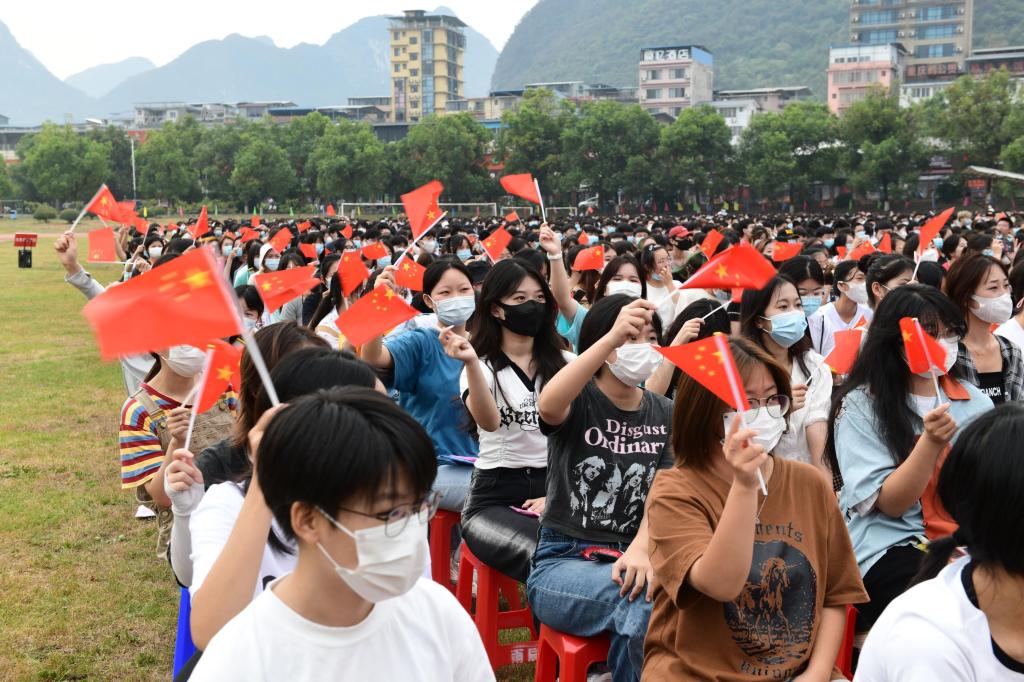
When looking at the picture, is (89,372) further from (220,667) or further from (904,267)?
(220,667)

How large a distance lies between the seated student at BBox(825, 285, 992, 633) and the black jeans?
1.10 metres

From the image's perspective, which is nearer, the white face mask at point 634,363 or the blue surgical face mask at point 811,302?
the white face mask at point 634,363

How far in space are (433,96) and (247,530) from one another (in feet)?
418

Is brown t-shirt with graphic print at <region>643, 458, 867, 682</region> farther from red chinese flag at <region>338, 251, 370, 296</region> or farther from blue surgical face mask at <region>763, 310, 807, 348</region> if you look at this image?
red chinese flag at <region>338, 251, 370, 296</region>

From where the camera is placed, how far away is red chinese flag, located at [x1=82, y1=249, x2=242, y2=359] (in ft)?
6.48

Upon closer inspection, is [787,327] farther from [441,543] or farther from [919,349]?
[441,543]

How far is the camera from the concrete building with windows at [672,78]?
99.1 meters

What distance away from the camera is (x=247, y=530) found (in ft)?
7.07

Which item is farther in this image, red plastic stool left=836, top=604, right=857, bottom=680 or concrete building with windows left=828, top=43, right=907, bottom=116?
concrete building with windows left=828, top=43, right=907, bottom=116

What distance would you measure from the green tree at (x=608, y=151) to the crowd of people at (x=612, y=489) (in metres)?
57.6

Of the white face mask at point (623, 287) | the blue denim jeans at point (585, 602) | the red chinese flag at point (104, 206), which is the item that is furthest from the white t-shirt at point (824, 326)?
the red chinese flag at point (104, 206)

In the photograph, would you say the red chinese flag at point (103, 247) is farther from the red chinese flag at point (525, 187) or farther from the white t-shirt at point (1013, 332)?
the white t-shirt at point (1013, 332)

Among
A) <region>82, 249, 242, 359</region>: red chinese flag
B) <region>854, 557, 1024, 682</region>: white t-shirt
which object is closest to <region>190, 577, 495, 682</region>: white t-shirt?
<region>82, 249, 242, 359</region>: red chinese flag

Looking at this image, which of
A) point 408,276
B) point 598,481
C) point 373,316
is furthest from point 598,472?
point 408,276
